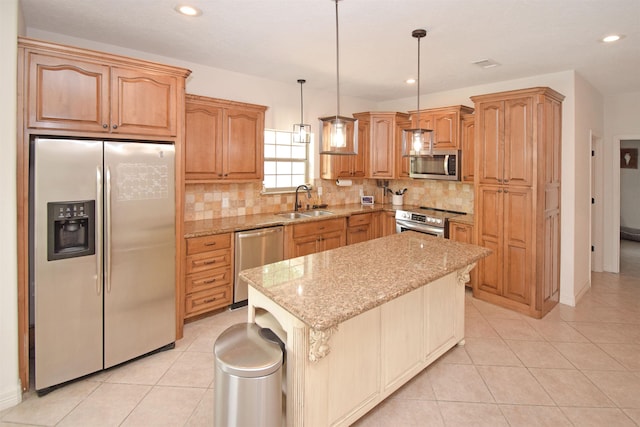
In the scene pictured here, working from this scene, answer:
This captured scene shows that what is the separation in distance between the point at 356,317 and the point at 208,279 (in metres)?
2.01

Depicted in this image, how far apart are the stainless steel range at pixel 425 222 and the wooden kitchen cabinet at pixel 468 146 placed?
1.89 feet

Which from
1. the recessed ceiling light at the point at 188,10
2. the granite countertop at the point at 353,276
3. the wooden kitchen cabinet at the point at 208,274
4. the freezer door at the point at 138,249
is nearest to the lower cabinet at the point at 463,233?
the granite countertop at the point at 353,276

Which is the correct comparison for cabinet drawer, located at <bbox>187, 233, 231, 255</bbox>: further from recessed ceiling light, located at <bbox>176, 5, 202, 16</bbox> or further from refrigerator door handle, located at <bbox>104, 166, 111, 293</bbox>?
recessed ceiling light, located at <bbox>176, 5, 202, 16</bbox>

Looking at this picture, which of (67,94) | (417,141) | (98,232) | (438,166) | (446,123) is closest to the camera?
(67,94)

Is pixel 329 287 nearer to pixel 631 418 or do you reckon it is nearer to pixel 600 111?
pixel 631 418

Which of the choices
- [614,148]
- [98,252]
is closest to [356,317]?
[98,252]

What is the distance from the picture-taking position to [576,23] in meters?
2.69

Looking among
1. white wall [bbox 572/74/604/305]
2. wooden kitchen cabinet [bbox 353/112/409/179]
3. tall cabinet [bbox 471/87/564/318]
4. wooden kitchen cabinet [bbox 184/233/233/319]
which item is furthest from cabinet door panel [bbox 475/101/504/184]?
wooden kitchen cabinet [bbox 184/233/233/319]

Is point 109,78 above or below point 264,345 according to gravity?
above

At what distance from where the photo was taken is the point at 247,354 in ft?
5.76

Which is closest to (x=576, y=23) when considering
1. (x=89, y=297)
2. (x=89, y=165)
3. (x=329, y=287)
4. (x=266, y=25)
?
(x=266, y=25)

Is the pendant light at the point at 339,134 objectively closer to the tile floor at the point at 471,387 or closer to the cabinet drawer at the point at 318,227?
the tile floor at the point at 471,387

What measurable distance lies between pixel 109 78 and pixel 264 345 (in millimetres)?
2209

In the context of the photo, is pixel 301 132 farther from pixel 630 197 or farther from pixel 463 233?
pixel 630 197
